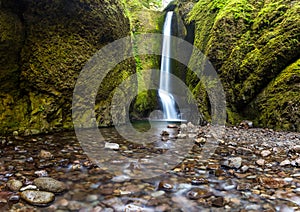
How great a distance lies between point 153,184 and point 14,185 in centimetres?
123

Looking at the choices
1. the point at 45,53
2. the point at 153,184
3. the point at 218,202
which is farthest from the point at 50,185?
the point at 45,53

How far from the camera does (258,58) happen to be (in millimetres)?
6707

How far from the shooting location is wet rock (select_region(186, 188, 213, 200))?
1934 millimetres

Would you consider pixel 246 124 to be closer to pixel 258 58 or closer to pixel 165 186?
pixel 258 58

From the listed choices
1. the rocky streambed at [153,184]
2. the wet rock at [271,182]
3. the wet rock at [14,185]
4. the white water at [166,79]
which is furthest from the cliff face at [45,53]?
the white water at [166,79]

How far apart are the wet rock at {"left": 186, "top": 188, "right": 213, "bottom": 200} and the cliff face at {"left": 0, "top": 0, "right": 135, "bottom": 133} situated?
3.82 metres

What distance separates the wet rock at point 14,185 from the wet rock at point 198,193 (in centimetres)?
146

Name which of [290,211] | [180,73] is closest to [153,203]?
[290,211]

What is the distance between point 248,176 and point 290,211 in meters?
0.73

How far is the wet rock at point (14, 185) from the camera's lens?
76.7 inches

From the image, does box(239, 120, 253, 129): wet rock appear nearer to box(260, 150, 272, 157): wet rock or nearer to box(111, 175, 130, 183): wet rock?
box(260, 150, 272, 157): wet rock

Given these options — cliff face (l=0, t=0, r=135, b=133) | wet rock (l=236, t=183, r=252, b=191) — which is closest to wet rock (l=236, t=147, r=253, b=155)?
wet rock (l=236, t=183, r=252, b=191)

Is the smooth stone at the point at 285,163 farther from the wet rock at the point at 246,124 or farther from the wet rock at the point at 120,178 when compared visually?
the wet rock at the point at 246,124

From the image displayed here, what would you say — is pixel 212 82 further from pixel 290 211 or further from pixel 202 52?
pixel 290 211
